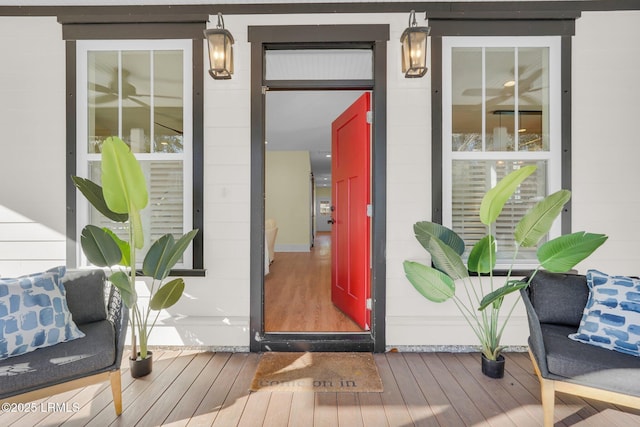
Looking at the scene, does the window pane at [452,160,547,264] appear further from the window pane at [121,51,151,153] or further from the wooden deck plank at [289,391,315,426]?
the window pane at [121,51,151,153]

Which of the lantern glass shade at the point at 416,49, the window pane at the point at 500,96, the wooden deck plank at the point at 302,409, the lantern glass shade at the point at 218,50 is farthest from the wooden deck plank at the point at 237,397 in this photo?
the window pane at the point at 500,96

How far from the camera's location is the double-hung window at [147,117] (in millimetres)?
2650

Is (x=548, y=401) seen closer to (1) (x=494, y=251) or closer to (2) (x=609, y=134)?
(1) (x=494, y=251)

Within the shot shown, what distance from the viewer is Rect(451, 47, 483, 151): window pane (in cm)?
264

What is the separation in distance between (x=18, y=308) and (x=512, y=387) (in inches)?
117

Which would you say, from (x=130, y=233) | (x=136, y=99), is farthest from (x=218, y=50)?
(x=130, y=233)

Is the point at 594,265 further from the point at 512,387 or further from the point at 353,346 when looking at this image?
the point at 353,346

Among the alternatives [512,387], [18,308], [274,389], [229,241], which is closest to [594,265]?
[512,387]

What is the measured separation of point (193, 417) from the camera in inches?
69.2

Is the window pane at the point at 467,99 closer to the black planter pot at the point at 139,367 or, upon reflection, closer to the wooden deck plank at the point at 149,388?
the wooden deck plank at the point at 149,388

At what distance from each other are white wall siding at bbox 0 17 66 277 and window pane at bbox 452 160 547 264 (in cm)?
329

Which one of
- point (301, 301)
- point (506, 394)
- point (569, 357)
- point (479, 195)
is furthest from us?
point (301, 301)

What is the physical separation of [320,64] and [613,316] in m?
2.64

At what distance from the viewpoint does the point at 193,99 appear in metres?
2.58
